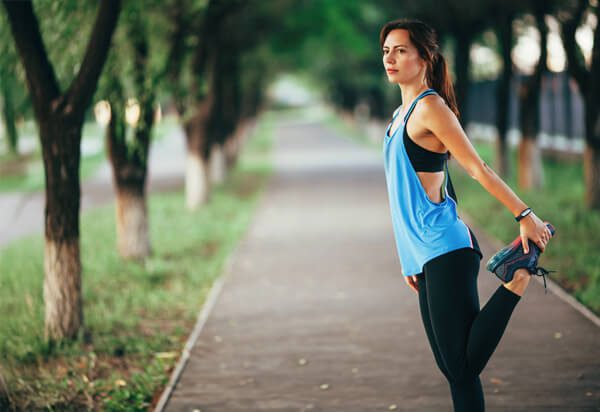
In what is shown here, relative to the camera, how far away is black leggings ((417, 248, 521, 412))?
3434 millimetres

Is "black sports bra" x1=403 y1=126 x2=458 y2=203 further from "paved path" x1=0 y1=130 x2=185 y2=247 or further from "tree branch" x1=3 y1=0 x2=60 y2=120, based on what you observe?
"paved path" x1=0 y1=130 x2=185 y2=247

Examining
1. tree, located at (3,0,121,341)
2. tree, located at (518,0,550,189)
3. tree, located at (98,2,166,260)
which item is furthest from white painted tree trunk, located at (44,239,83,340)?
tree, located at (518,0,550,189)

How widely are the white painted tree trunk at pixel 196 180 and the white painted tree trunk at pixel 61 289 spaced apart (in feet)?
30.7

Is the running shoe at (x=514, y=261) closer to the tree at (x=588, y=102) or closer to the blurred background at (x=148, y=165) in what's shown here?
the blurred background at (x=148, y=165)

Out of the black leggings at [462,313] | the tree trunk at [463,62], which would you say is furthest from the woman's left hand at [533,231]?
the tree trunk at [463,62]

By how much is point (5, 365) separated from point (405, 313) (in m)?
3.18

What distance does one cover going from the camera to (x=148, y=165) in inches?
572

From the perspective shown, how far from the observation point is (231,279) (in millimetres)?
9055

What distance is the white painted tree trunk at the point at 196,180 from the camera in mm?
16109

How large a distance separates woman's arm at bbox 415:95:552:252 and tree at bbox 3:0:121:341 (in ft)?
12.1

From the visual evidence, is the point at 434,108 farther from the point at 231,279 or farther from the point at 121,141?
the point at 121,141

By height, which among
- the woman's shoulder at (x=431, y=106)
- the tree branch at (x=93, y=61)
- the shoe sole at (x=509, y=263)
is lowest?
the shoe sole at (x=509, y=263)

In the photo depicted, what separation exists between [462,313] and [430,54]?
1055mm

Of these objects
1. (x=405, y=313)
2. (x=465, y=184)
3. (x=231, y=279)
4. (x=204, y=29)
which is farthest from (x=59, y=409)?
(x=465, y=184)
